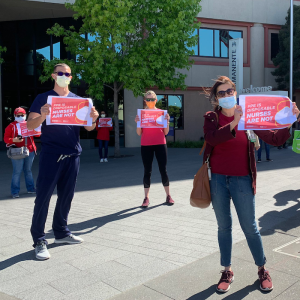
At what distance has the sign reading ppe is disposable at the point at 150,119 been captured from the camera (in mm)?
6559

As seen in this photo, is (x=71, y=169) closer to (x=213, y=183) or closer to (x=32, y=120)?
(x=32, y=120)

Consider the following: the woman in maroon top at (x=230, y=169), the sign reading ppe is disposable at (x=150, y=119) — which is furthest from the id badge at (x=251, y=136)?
the sign reading ppe is disposable at (x=150, y=119)

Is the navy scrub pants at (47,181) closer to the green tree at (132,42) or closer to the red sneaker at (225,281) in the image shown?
the red sneaker at (225,281)

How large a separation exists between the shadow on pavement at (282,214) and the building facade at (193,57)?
52.3ft

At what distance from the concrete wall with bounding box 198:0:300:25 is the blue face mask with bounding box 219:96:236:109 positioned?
73.0 feet

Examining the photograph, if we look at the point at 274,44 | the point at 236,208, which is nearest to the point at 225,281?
the point at 236,208

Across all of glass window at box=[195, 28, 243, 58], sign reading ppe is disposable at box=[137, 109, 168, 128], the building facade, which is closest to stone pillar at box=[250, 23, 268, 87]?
the building facade

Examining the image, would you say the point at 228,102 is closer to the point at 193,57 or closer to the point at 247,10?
the point at 193,57

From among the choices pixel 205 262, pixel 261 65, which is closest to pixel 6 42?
pixel 261 65

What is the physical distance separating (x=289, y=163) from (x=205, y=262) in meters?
9.59

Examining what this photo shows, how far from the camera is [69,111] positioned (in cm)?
429

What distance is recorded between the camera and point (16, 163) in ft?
26.7

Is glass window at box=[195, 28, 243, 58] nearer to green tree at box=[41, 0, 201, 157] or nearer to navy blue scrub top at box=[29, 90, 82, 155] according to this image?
green tree at box=[41, 0, 201, 157]

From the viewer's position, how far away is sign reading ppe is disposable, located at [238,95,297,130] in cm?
334
